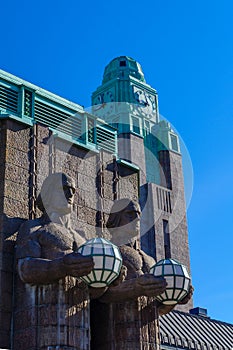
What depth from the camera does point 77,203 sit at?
1727cm

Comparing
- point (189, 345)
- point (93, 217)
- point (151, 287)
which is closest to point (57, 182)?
point (93, 217)

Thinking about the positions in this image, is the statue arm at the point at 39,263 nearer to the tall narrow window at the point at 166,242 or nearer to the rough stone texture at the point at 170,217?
the rough stone texture at the point at 170,217

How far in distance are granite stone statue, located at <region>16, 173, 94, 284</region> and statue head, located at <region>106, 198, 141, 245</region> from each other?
53.9 inches

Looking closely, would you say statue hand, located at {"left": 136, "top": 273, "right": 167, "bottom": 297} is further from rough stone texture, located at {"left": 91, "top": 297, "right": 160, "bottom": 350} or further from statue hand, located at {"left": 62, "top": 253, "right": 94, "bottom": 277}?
statue hand, located at {"left": 62, "top": 253, "right": 94, "bottom": 277}

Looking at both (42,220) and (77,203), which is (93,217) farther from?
(42,220)

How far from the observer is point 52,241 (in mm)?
14938

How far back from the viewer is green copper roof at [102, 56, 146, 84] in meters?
66.8

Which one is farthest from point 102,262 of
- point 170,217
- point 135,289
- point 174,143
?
point 174,143

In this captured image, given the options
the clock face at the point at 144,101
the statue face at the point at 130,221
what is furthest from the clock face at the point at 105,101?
the statue face at the point at 130,221

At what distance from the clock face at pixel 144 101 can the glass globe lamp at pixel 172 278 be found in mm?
48849

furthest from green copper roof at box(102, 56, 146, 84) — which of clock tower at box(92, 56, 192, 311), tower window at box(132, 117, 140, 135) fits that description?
tower window at box(132, 117, 140, 135)

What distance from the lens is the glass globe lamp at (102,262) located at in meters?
14.1

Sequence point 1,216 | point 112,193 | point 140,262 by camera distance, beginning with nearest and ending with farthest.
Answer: point 1,216 < point 140,262 < point 112,193

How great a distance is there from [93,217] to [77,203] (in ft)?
2.08
